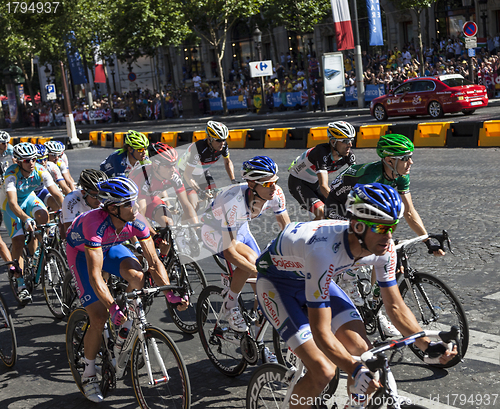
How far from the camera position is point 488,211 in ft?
33.0

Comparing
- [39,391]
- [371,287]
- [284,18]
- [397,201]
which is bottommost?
[39,391]

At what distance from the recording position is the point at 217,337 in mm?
5492

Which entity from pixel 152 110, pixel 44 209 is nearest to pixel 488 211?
pixel 44 209

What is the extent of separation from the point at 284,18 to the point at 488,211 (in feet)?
81.0

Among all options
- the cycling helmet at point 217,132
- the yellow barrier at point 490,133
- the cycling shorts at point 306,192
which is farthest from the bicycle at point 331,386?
the yellow barrier at point 490,133

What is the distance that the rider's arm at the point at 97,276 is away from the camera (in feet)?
15.3

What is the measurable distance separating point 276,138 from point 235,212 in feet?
53.4

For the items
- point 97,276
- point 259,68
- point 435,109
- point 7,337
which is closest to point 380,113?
point 435,109

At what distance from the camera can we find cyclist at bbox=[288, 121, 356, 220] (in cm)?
731

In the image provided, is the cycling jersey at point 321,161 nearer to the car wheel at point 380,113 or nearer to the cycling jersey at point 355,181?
the cycling jersey at point 355,181

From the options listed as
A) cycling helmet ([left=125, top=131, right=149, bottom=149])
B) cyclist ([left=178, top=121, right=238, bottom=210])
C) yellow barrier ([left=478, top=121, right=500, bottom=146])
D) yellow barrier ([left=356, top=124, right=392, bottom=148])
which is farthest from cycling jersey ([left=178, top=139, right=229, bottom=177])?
yellow barrier ([left=356, top=124, right=392, bottom=148])

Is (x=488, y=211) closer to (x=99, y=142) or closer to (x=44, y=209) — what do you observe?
(x=44, y=209)

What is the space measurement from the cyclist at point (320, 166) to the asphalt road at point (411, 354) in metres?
1.56

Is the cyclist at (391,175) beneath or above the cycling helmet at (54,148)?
beneath
